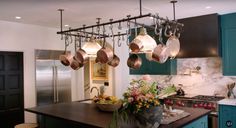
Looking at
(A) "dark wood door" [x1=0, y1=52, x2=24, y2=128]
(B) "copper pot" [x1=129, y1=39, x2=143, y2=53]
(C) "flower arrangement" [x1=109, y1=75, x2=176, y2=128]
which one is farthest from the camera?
(A) "dark wood door" [x1=0, y1=52, x2=24, y2=128]

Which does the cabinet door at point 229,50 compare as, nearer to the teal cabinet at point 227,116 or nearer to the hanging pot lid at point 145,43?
the teal cabinet at point 227,116

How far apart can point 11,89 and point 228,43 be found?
4.07 metres

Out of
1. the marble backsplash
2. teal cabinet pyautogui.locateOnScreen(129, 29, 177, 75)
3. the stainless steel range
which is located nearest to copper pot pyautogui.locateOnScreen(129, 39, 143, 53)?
the stainless steel range

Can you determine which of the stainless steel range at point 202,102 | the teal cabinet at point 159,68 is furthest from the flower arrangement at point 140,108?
the teal cabinet at point 159,68

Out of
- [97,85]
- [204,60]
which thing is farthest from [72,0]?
[97,85]

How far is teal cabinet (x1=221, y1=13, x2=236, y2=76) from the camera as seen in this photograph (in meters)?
4.02

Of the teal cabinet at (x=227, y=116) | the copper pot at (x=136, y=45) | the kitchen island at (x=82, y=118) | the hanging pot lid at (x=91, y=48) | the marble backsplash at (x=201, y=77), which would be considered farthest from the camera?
the marble backsplash at (x=201, y=77)

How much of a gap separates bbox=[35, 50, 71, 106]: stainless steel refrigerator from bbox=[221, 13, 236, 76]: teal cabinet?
129 inches

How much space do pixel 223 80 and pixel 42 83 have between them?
3638mm

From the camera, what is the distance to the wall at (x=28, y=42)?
430cm

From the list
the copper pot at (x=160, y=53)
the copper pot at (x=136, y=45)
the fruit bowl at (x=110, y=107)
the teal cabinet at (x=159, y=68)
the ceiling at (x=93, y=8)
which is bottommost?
the fruit bowl at (x=110, y=107)

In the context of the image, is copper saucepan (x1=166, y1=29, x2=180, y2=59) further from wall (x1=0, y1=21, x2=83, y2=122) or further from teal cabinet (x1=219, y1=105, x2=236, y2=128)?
wall (x1=0, y1=21, x2=83, y2=122)

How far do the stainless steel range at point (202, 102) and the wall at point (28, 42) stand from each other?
2712 millimetres

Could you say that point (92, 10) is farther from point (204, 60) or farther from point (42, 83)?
point (204, 60)
